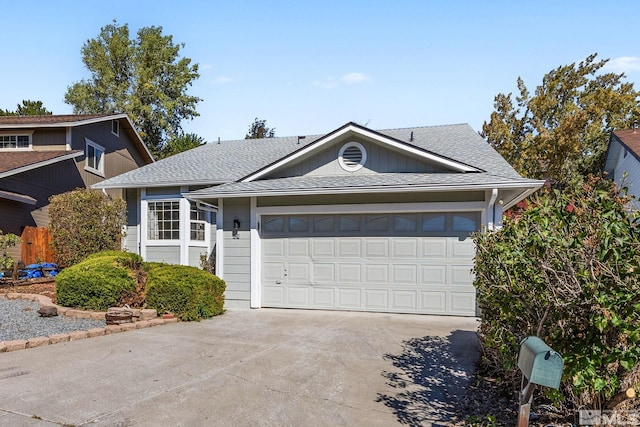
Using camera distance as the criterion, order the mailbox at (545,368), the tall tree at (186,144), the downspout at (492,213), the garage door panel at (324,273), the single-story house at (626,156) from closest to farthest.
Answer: the mailbox at (545,368) < the downspout at (492,213) < the garage door panel at (324,273) < the single-story house at (626,156) < the tall tree at (186,144)

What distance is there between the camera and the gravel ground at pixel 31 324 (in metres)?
6.42

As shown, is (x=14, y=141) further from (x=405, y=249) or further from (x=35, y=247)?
(x=405, y=249)

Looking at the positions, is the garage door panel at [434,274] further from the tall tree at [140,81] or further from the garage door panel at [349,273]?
the tall tree at [140,81]

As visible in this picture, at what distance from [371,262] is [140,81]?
93.5 ft

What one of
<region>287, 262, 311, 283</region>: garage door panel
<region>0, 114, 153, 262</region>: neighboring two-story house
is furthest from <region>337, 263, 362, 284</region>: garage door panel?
<region>0, 114, 153, 262</region>: neighboring two-story house

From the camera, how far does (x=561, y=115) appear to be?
19.7 meters

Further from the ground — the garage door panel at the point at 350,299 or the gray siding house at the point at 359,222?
the gray siding house at the point at 359,222

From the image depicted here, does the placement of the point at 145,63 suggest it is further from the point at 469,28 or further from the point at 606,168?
the point at 606,168

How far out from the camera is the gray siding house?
8.60 metres

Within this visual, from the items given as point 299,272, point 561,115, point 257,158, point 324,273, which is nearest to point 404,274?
point 324,273

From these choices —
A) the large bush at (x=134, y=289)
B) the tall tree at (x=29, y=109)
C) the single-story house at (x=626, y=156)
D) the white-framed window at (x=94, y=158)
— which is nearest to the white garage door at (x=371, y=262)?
the large bush at (x=134, y=289)

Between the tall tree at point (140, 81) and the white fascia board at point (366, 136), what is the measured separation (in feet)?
79.4

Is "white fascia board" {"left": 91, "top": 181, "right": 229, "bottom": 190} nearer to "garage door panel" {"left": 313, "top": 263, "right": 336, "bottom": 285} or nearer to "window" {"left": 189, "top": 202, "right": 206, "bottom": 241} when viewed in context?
"window" {"left": 189, "top": 202, "right": 206, "bottom": 241}

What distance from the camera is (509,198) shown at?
9.30 meters
